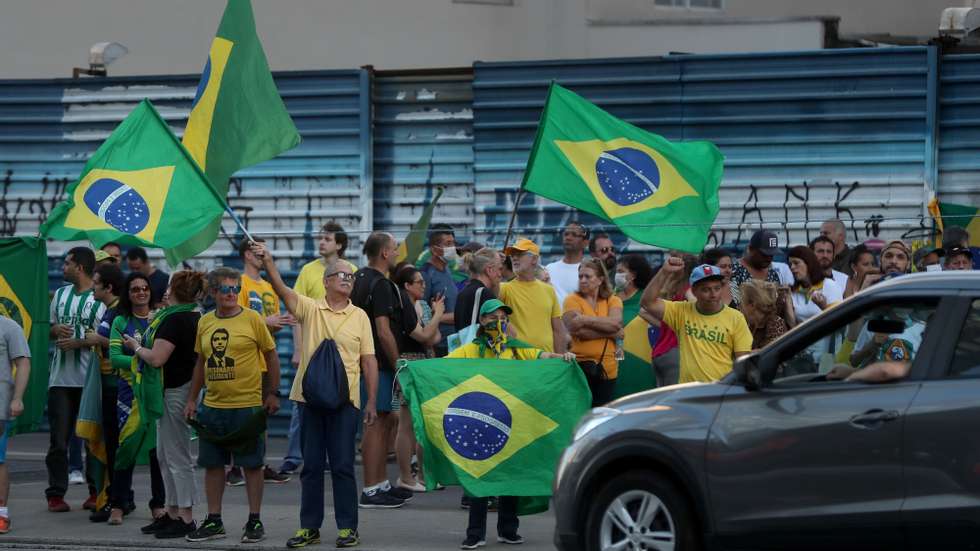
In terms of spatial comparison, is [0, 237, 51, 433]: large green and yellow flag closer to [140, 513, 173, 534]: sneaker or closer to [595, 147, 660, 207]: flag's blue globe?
[140, 513, 173, 534]: sneaker

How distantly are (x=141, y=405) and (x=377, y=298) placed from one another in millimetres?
1907

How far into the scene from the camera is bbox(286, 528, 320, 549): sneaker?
9891 millimetres

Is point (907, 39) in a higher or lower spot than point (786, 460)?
higher

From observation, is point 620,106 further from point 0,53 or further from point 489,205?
point 0,53

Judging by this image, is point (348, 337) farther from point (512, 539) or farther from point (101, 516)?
point (101, 516)

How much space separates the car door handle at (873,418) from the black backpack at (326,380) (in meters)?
3.57

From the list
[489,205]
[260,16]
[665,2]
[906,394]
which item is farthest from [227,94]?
[665,2]

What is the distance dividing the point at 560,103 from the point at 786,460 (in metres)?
5.01

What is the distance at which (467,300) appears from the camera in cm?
1129

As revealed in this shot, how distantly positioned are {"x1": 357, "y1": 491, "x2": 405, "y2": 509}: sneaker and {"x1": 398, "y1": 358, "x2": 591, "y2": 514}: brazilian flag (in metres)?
1.52

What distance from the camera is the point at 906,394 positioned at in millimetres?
7293

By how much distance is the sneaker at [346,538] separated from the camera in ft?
32.4

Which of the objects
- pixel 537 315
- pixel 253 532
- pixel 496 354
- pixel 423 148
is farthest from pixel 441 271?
pixel 253 532

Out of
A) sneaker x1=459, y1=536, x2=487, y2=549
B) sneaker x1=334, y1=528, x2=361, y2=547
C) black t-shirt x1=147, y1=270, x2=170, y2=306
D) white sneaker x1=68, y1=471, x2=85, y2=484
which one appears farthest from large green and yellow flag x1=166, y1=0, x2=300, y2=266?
sneaker x1=459, y1=536, x2=487, y2=549
